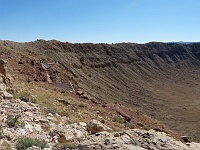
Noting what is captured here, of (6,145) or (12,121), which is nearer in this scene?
(6,145)

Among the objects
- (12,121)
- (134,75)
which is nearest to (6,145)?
(12,121)

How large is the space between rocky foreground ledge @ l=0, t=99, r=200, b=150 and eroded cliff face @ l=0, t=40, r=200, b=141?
69.9 ft

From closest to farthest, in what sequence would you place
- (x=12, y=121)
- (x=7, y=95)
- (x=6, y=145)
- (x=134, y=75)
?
(x=6, y=145) < (x=12, y=121) < (x=7, y=95) < (x=134, y=75)

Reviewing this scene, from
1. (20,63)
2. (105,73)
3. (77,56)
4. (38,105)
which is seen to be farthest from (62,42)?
(38,105)

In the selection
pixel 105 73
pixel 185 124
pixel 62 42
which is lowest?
pixel 185 124

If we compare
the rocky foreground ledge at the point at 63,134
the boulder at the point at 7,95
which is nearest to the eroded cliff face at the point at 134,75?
the boulder at the point at 7,95

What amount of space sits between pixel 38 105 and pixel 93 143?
503cm

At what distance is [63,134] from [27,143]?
1.44 metres

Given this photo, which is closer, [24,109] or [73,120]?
[24,109]

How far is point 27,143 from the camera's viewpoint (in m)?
6.81

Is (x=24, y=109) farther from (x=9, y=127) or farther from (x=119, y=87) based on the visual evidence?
(x=119, y=87)

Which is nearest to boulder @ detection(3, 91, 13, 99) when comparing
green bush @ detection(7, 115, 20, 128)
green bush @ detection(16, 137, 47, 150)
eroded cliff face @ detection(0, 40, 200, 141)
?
green bush @ detection(7, 115, 20, 128)

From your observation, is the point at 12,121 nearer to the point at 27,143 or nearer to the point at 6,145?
the point at 6,145

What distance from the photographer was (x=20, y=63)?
1019 inches
